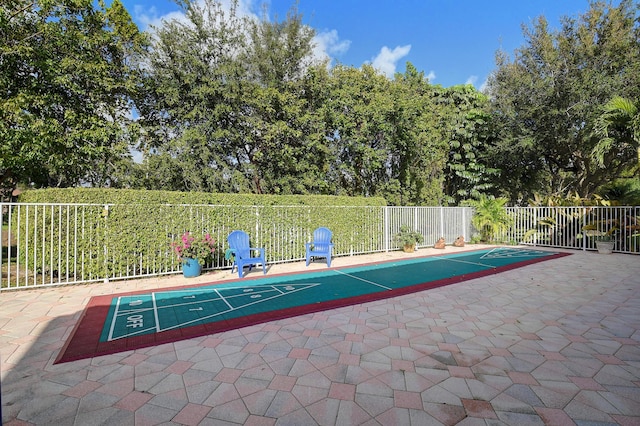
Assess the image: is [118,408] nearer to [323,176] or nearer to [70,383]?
[70,383]

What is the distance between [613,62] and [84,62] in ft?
67.7

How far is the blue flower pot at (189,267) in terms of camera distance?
6.78m

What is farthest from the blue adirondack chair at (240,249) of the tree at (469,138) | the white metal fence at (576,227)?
the tree at (469,138)

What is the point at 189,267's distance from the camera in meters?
6.80

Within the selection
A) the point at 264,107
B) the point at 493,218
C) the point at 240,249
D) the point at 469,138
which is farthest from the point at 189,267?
the point at 469,138

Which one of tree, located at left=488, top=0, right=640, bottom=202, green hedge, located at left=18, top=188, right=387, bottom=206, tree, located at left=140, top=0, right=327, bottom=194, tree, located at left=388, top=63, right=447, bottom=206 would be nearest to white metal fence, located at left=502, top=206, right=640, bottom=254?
tree, located at left=488, top=0, right=640, bottom=202

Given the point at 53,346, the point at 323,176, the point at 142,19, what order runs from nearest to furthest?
the point at 53,346 < the point at 142,19 < the point at 323,176

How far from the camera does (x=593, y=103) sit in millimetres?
12680

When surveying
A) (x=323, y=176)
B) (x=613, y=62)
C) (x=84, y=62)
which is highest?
(x=613, y=62)

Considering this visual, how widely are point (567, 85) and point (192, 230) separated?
16.7 m

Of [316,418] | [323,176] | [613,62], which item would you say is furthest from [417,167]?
[316,418]

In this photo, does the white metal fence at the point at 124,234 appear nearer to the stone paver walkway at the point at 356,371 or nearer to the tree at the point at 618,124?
the stone paver walkway at the point at 356,371

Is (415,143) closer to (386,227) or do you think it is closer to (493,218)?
(493,218)

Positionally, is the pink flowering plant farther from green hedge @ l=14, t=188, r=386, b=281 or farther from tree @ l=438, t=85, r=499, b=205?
tree @ l=438, t=85, r=499, b=205
